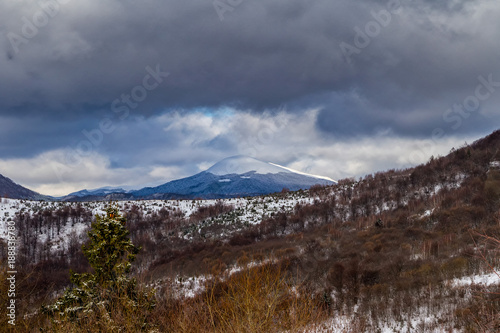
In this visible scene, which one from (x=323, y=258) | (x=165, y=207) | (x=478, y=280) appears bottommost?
(x=323, y=258)

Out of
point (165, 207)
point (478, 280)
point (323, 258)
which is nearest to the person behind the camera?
point (478, 280)

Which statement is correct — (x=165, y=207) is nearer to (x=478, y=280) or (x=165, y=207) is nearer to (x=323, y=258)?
(x=323, y=258)

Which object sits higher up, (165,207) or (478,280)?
(165,207)

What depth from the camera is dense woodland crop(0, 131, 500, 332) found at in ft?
30.7

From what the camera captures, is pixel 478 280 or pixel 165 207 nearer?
pixel 478 280

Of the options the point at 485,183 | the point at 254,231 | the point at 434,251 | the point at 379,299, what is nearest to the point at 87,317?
the point at 379,299

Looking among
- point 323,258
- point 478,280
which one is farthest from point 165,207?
point 478,280

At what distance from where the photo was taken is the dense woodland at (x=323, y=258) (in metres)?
9.34

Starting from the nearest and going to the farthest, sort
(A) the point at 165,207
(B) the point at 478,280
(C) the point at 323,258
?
1. (B) the point at 478,280
2. (C) the point at 323,258
3. (A) the point at 165,207

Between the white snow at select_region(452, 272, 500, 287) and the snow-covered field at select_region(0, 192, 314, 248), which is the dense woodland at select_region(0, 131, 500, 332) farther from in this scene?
the snow-covered field at select_region(0, 192, 314, 248)

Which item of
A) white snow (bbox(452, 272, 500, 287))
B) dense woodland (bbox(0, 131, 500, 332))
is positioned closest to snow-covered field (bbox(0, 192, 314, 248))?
dense woodland (bbox(0, 131, 500, 332))

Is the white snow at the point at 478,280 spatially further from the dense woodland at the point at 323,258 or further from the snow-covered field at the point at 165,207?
the snow-covered field at the point at 165,207

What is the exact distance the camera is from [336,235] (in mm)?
32906

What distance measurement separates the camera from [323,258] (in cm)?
2547
